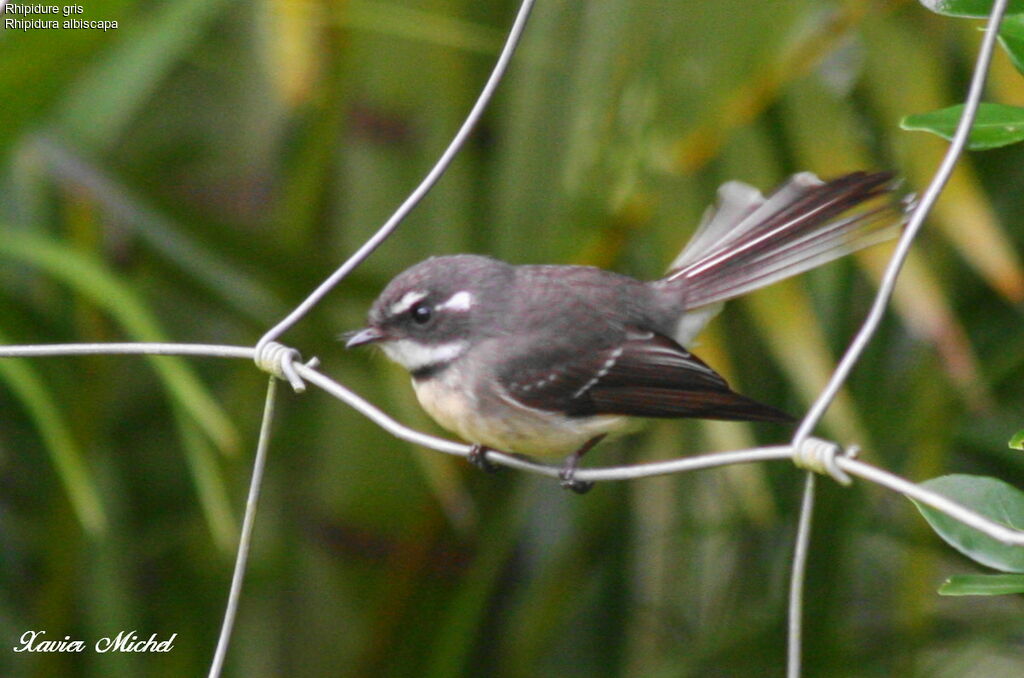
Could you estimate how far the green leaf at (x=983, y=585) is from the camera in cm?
96

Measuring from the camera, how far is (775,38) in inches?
73.5

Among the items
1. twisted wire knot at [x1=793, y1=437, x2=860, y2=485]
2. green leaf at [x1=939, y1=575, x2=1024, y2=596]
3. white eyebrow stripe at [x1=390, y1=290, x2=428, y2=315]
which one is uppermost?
white eyebrow stripe at [x1=390, y1=290, x2=428, y2=315]

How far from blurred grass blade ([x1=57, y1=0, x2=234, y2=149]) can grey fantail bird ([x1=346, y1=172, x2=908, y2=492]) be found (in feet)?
2.92

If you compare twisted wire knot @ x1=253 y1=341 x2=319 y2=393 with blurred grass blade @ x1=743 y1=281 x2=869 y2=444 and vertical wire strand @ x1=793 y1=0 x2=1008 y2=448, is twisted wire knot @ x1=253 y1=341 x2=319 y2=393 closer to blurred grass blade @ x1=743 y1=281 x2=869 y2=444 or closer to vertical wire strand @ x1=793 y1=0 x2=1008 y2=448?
vertical wire strand @ x1=793 y1=0 x2=1008 y2=448

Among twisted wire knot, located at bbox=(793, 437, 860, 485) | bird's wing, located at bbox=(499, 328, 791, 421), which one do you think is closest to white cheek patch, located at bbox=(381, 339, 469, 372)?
bird's wing, located at bbox=(499, 328, 791, 421)

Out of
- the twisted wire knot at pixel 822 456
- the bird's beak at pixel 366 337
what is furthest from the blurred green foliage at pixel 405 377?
the twisted wire knot at pixel 822 456

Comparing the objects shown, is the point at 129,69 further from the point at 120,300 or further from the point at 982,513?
the point at 982,513

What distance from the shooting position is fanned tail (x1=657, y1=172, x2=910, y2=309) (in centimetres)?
160

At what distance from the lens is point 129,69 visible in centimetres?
236

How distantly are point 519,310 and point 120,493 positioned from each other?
1.39 m

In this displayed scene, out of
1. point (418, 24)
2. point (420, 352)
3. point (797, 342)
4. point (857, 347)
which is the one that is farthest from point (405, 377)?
point (857, 347)

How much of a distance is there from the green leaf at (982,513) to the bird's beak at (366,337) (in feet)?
3.29

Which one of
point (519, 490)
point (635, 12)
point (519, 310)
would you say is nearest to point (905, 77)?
point (635, 12)

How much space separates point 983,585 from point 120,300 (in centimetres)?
150
